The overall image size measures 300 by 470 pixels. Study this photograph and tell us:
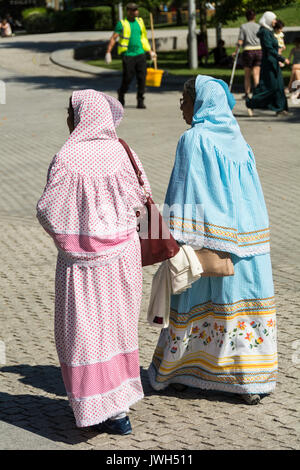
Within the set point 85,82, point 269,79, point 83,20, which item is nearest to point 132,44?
point 269,79

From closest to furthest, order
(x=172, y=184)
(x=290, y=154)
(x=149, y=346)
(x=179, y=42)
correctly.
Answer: (x=172, y=184)
(x=149, y=346)
(x=290, y=154)
(x=179, y=42)

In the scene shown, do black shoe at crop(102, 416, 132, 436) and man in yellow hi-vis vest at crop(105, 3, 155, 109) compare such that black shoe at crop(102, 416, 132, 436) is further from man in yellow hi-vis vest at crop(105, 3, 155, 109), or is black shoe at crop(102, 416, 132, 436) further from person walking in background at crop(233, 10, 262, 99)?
person walking in background at crop(233, 10, 262, 99)

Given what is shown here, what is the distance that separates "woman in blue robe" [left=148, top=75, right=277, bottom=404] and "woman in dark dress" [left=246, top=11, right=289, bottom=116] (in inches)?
427

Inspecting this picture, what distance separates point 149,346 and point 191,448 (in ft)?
5.21

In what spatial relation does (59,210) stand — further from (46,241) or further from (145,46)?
(145,46)

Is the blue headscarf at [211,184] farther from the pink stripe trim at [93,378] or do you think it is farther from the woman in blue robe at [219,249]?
the pink stripe trim at [93,378]

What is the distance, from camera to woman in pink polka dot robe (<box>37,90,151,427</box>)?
4.29 meters

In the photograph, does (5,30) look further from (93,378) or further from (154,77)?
(93,378)

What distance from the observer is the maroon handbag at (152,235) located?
4.46 metres

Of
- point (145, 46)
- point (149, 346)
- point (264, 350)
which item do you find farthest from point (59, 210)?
point (145, 46)

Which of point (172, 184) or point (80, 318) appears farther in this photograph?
point (172, 184)

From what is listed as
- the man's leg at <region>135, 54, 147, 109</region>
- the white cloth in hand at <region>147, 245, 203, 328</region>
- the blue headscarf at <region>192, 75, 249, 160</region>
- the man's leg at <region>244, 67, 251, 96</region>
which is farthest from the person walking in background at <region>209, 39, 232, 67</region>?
the white cloth in hand at <region>147, 245, 203, 328</region>

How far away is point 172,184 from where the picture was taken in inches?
Result: 186
